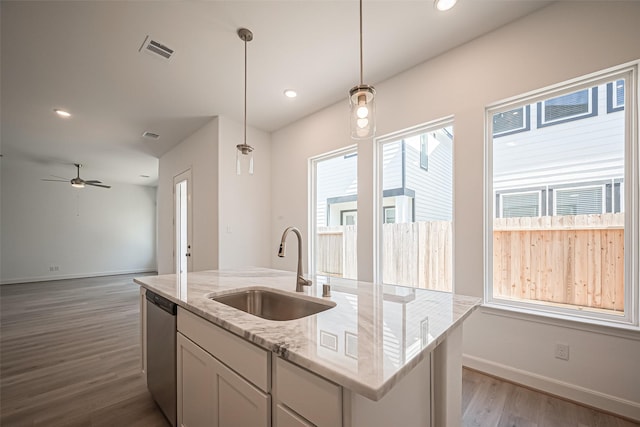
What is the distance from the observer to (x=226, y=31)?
221 cm

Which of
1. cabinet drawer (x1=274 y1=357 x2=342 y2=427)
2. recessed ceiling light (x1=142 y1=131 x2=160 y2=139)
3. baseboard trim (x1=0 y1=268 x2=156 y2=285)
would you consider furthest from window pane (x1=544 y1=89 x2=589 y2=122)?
baseboard trim (x1=0 y1=268 x2=156 y2=285)

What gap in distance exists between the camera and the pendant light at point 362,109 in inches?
53.9

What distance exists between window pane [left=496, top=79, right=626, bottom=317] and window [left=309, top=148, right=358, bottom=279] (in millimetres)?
1553

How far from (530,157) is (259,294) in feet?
7.69

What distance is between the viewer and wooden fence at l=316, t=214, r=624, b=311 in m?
1.85

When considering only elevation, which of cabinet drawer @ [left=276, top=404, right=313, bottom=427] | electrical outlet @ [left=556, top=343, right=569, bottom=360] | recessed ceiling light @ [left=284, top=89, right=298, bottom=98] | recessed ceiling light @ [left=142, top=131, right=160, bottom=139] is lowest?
electrical outlet @ [left=556, top=343, right=569, bottom=360]

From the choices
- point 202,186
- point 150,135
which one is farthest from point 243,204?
point 150,135

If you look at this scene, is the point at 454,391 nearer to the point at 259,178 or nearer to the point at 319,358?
the point at 319,358

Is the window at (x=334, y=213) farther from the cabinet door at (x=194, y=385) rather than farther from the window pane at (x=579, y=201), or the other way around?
the cabinet door at (x=194, y=385)

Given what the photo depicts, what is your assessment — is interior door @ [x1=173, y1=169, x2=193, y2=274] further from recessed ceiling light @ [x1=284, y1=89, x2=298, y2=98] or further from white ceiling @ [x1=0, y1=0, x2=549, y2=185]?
recessed ceiling light @ [x1=284, y1=89, x2=298, y2=98]

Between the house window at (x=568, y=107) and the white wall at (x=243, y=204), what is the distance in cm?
343

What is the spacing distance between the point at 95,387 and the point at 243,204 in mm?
2470

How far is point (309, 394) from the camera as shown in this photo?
0.78m

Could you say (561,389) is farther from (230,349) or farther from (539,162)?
(230,349)
